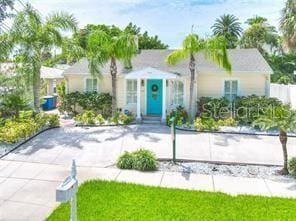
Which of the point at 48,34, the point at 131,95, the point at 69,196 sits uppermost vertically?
the point at 48,34

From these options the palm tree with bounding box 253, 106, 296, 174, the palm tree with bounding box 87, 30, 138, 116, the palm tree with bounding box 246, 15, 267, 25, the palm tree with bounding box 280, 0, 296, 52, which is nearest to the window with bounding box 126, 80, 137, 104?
the palm tree with bounding box 87, 30, 138, 116

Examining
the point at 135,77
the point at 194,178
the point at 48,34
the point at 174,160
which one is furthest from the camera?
the point at 135,77

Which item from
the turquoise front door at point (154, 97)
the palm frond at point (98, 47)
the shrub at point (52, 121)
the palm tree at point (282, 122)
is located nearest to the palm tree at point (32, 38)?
the palm frond at point (98, 47)

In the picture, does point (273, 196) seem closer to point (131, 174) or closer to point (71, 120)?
point (131, 174)

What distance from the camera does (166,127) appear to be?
17578 mm

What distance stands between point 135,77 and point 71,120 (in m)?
4.64

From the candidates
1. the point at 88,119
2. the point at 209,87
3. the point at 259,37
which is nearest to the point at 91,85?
the point at 88,119

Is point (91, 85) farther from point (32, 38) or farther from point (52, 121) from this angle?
point (32, 38)

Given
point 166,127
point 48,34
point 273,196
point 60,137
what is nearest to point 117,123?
point 166,127

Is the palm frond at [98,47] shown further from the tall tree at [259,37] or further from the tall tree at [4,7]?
the tall tree at [259,37]

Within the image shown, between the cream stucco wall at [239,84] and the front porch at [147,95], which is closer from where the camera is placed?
the front porch at [147,95]

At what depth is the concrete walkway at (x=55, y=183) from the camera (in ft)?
25.0

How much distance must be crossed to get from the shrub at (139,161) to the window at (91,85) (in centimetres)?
1116

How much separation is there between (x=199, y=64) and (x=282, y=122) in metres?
11.8
